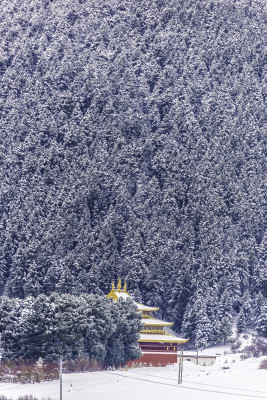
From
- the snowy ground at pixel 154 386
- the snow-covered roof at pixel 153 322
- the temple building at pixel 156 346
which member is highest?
the snow-covered roof at pixel 153 322

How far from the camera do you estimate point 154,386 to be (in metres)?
100

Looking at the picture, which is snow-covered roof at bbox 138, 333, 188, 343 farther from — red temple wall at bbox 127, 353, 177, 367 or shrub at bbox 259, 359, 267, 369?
shrub at bbox 259, 359, 267, 369

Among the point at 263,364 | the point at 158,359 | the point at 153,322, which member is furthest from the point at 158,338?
the point at 263,364

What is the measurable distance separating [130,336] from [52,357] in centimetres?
1957

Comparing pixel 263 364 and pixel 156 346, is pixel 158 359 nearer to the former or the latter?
pixel 156 346

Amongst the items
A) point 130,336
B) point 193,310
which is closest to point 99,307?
point 130,336

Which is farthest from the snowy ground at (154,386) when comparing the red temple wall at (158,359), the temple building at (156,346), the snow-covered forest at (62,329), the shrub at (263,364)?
the temple building at (156,346)

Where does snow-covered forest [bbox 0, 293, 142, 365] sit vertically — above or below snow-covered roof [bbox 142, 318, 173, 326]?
below

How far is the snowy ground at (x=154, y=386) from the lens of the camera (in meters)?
90.1

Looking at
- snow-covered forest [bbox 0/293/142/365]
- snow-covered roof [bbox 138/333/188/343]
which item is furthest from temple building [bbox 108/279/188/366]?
snow-covered forest [bbox 0/293/142/365]

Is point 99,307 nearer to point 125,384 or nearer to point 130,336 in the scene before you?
point 130,336

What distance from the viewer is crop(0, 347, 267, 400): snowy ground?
9012 centimetres

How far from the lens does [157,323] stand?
146 meters

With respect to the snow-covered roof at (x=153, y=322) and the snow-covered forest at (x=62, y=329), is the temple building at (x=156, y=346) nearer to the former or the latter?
the snow-covered roof at (x=153, y=322)
